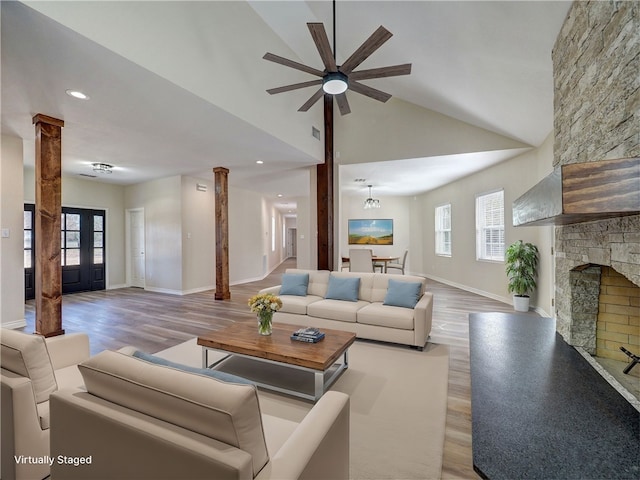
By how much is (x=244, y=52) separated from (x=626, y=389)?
479cm

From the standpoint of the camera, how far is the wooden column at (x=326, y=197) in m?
5.98

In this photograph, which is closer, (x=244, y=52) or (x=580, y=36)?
(x=580, y=36)

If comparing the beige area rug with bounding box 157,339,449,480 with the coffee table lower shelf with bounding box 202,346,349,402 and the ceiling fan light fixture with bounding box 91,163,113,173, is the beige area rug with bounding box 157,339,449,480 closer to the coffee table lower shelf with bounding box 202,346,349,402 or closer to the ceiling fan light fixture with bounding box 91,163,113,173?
the coffee table lower shelf with bounding box 202,346,349,402

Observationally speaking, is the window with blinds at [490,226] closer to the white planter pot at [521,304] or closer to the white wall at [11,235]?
the white planter pot at [521,304]

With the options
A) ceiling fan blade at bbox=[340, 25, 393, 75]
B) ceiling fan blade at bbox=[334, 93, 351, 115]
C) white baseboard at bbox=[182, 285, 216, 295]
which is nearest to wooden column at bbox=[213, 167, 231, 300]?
white baseboard at bbox=[182, 285, 216, 295]

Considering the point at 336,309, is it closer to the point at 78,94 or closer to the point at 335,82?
the point at 335,82

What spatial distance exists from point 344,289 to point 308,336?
153 centimetres

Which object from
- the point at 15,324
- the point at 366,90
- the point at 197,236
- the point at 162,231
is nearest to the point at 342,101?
the point at 366,90

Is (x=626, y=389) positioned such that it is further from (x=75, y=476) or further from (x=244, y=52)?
(x=244, y=52)

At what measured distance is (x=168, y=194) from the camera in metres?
7.16

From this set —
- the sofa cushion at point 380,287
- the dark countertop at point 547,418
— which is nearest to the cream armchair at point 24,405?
the dark countertop at point 547,418

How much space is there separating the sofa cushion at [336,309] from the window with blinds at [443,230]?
5.00 metres

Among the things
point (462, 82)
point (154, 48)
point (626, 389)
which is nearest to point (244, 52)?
point (154, 48)

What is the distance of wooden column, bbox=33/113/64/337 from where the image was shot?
3.64 meters
